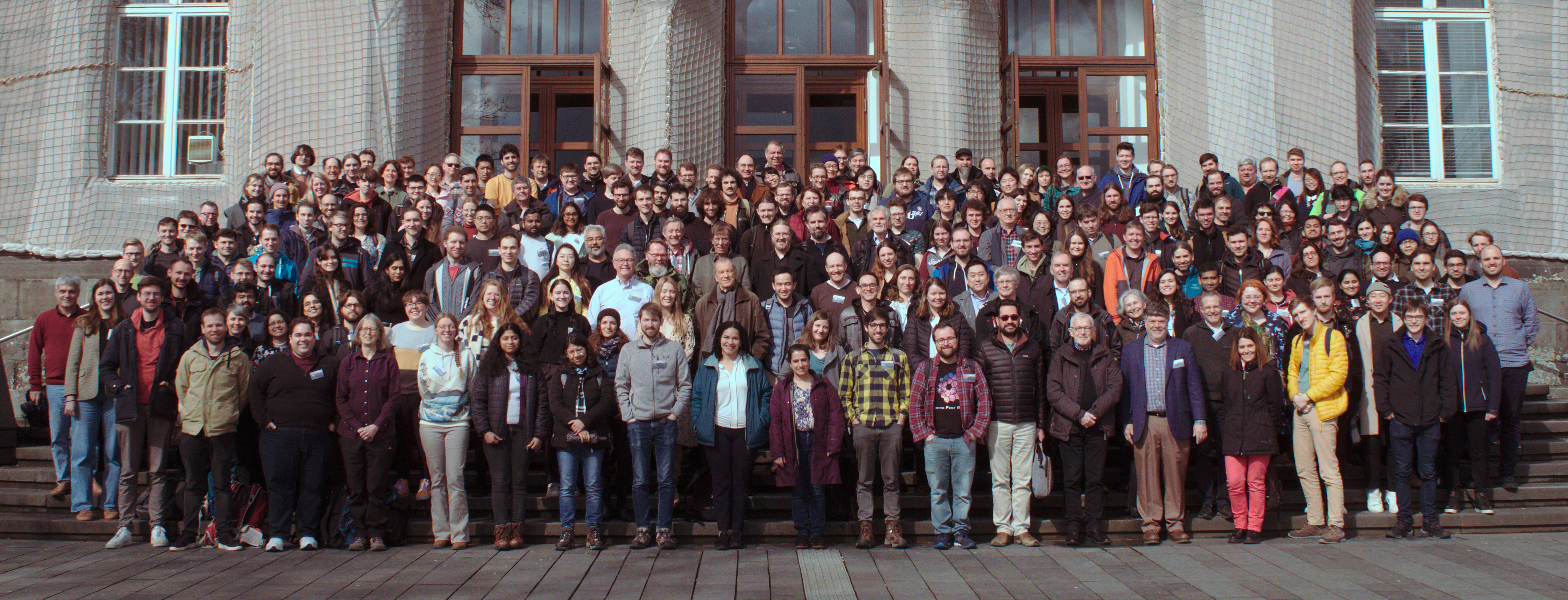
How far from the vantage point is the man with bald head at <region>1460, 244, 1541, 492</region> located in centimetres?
842

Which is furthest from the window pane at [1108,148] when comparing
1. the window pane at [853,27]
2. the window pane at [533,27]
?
the window pane at [533,27]

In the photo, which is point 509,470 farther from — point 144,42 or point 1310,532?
point 144,42

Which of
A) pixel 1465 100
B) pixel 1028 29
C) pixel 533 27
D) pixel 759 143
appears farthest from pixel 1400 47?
pixel 533 27

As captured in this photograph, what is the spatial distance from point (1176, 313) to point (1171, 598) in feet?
10.2

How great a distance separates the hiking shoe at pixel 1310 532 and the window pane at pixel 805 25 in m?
8.78

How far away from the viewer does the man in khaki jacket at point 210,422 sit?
7488mm

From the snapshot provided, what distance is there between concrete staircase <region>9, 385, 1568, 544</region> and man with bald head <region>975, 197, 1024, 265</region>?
6.47 feet

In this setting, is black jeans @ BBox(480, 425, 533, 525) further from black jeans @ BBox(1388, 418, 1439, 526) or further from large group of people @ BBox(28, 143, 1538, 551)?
black jeans @ BBox(1388, 418, 1439, 526)

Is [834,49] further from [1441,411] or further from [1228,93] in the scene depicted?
[1441,411]

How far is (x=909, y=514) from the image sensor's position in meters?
8.02

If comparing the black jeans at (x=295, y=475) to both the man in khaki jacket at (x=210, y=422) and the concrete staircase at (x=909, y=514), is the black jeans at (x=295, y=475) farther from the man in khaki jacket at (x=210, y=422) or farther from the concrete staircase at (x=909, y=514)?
the concrete staircase at (x=909, y=514)

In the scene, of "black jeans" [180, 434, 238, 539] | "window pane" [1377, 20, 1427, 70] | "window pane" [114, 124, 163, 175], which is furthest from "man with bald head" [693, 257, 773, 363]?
"window pane" [1377, 20, 1427, 70]

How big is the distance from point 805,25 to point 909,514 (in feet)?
26.7

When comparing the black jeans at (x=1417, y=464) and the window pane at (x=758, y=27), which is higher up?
the window pane at (x=758, y=27)
